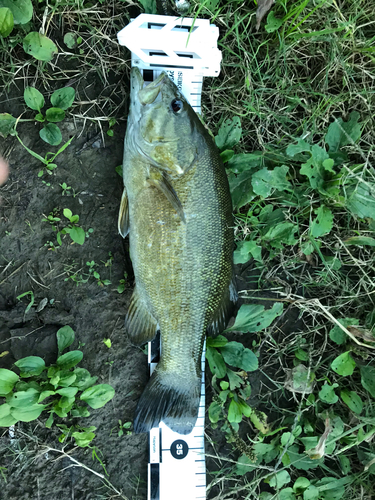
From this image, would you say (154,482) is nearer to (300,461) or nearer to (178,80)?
(300,461)

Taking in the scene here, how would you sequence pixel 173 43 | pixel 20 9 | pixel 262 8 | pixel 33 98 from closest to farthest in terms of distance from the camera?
pixel 20 9, pixel 33 98, pixel 173 43, pixel 262 8

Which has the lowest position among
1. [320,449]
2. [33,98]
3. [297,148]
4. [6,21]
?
[320,449]

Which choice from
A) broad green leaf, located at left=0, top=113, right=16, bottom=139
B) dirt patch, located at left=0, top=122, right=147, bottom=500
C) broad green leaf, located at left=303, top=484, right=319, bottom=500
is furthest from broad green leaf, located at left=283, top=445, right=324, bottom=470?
broad green leaf, located at left=0, top=113, right=16, bottom=139

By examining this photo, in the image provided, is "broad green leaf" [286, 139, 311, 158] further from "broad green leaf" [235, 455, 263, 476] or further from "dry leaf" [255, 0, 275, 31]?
"broad green leaf" [235, 455, 263, 476]

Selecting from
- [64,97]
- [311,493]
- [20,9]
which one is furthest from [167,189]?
[311,493]

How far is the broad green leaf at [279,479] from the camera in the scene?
2.69 m

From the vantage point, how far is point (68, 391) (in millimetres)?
2361

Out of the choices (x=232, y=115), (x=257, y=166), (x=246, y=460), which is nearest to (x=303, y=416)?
(x=246, y=460)

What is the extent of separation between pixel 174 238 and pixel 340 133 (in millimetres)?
1670

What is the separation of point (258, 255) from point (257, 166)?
699 millimetres

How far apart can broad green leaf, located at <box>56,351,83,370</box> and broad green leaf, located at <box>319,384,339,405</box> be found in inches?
75.6

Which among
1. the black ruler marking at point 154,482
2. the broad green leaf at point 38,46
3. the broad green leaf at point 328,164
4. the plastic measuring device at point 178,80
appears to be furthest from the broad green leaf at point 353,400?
the broad green leaf at point 38,46

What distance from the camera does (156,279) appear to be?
7.50ft

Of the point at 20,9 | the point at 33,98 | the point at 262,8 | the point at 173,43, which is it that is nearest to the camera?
the point at 20,9
